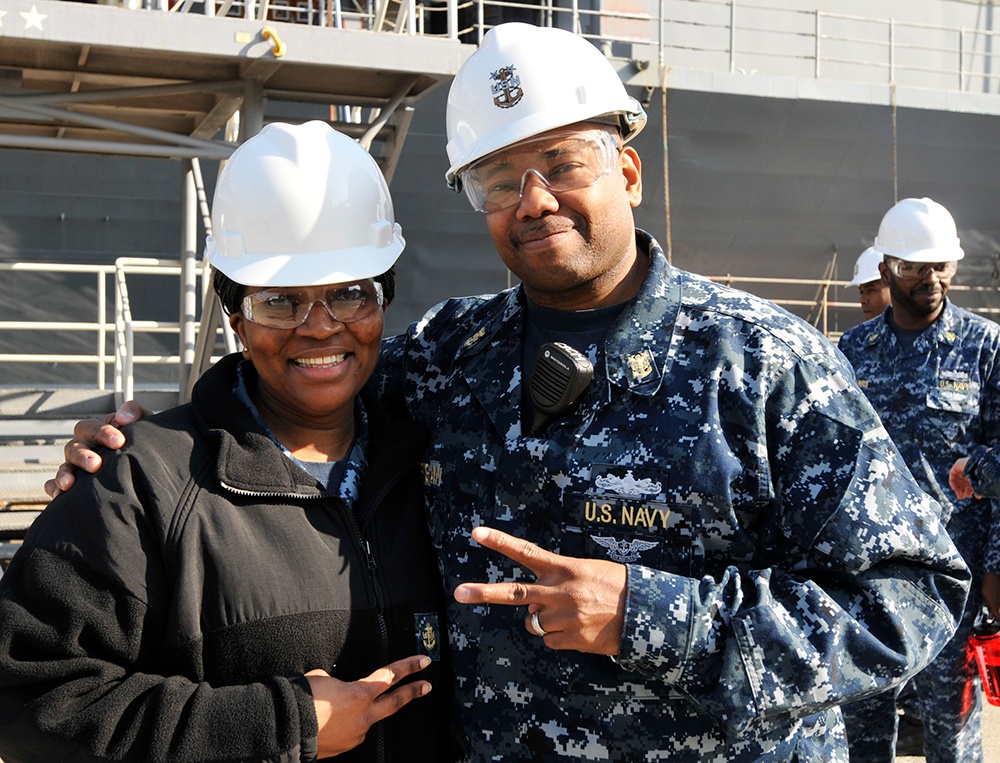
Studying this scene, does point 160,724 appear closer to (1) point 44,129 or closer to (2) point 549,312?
(2) point 549,312

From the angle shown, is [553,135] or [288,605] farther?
[553,135]

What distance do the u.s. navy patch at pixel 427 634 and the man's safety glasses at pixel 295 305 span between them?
1.93 feet

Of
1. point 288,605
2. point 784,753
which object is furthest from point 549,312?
Answer: point 784,753

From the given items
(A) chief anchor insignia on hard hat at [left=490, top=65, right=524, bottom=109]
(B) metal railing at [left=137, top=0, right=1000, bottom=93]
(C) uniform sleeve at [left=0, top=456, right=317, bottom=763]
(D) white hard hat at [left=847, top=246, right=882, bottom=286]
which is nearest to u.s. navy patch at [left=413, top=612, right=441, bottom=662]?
(C) uniform sleeve at [left=0, top=456, right=317, bottom=763]

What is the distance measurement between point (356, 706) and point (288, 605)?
0.21m

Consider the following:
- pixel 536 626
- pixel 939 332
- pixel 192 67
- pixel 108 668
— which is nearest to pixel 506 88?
pixel 536 626

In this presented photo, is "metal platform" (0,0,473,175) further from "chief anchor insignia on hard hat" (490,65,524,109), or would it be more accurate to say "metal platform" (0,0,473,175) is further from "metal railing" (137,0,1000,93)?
"metal railing" (137,0,1000,93)

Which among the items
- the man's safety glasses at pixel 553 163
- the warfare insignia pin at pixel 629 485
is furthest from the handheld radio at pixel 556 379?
the man's safety glasses at pixel 553 163

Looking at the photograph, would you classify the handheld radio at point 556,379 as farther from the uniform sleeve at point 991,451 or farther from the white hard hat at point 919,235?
the white hard hat at point 919,235

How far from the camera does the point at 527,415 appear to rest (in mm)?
2105

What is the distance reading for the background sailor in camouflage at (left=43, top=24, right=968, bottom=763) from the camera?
67.5 inches

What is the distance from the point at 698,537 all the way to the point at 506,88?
36.1 inches

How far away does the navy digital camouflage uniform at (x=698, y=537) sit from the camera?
1.72m

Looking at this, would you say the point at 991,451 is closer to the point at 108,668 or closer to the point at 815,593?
the point at 815,593
